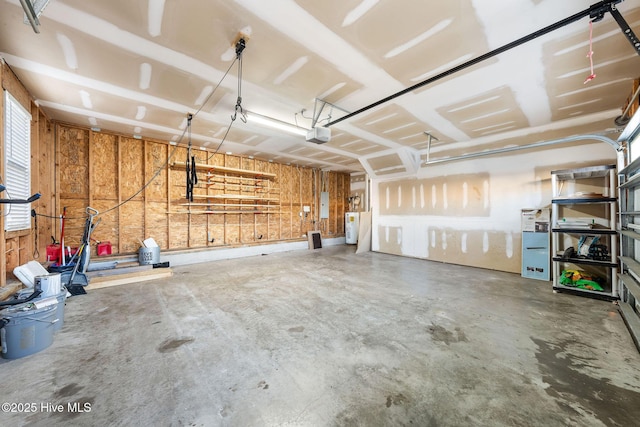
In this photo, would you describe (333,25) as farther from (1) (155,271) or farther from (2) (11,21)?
(1) (155,271)

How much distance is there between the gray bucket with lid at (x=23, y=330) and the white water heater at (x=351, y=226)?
8.07 meters

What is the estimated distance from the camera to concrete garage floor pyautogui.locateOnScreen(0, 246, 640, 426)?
151 centimetres

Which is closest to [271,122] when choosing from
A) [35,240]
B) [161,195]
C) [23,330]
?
[23,330]

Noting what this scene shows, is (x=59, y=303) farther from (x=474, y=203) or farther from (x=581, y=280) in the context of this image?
(x=474, y=203)

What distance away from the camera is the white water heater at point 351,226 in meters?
9.34

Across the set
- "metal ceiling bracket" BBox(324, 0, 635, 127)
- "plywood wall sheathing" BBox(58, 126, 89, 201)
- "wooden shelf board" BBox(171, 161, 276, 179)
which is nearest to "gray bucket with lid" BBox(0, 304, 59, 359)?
"plywood wall sheathing" BBox(58, 126, 89, 201)

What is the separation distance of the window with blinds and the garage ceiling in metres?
0.43

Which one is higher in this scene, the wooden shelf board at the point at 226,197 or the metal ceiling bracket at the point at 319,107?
the metal ceiling bracket at the point at 319,107

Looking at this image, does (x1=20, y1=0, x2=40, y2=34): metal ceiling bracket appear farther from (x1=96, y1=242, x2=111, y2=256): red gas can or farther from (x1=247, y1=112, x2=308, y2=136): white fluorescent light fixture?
(x1=96, y1=242, x2=111, y2=256): red gas can

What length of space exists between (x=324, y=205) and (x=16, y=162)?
7382 mm

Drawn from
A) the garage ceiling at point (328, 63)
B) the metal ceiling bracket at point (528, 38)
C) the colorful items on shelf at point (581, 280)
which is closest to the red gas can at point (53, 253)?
the garage ceiling at point (328, 63)

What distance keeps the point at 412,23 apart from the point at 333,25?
2.23ft

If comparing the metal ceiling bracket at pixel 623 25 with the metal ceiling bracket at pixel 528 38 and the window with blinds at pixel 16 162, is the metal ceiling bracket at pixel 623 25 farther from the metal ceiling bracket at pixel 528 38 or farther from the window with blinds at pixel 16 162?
the window with blinds at pixel 16 162

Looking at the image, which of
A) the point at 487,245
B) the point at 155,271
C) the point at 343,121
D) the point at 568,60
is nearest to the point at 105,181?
the point at 155,271
